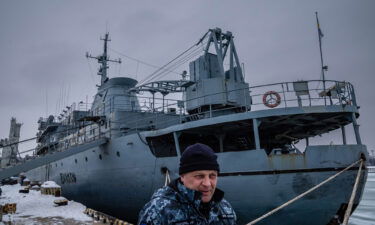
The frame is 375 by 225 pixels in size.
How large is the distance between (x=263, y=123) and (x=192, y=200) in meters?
8.92

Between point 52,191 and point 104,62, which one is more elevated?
point 104,62

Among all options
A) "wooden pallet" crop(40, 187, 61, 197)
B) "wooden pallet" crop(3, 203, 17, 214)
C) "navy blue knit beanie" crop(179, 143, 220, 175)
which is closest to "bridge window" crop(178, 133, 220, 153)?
"wooden pallet" crop(3, 203, 17, 214)

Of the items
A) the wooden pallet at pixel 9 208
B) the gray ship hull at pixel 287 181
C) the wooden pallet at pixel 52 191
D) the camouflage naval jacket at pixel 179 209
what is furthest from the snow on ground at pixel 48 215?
the camouflage naval jacket at pixel 179 209

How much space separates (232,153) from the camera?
29.5ft

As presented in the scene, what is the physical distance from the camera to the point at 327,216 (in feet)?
27.1

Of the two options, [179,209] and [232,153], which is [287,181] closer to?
[232,153]

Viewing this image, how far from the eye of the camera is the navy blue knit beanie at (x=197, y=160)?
1.96m

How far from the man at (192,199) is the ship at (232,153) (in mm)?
6870

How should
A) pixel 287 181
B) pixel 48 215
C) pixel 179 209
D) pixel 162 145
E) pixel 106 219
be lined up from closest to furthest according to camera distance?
pixel 179 209 → pixel 287 181 → pixel 106 219 → pixel 48 215 → pixel 162 145

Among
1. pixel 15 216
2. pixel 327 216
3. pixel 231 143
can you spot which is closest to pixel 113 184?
pixel 15 216

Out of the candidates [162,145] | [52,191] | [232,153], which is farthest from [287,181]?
[52,191]

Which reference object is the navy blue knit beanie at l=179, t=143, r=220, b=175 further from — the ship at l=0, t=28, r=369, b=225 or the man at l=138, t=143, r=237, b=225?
the ship at l=0, t=28, r=369, b=225

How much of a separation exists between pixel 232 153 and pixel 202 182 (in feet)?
23.8

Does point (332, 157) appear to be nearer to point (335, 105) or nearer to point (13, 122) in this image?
point (335, 105)
